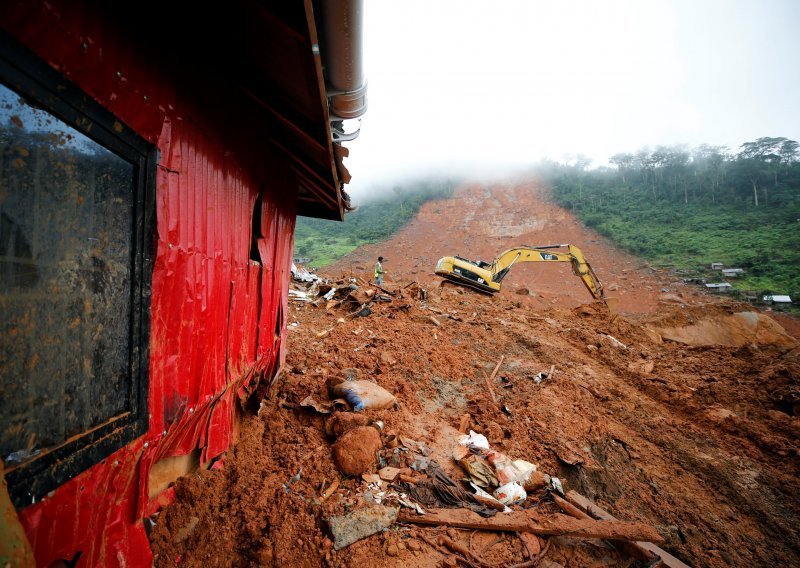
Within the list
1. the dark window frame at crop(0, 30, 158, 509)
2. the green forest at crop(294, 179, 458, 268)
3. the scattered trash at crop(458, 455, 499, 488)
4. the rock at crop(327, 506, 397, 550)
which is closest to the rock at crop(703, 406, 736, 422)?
the scattered trash at crop(458, 455, 499, 488)

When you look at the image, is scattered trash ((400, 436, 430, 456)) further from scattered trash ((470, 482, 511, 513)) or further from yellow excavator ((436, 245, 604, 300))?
yellow excavator ((436, 245, 604, 300))

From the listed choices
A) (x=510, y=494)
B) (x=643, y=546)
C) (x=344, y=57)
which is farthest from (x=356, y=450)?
(x=344, y=57)

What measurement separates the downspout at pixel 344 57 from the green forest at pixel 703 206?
1027 inches

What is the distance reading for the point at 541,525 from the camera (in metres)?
2.82

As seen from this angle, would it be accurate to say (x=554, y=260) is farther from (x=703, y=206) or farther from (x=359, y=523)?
(x=703, y=206)

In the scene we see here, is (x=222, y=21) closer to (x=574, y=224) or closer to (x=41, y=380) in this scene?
(x=41, y=380)

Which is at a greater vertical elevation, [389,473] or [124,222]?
[124,222]

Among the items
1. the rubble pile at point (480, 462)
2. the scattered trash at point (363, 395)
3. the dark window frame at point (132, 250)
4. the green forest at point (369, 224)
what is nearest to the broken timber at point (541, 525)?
the rubble pile at point (480, 462)

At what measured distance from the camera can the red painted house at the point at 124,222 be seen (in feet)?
3.28

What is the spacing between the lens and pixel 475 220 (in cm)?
3981

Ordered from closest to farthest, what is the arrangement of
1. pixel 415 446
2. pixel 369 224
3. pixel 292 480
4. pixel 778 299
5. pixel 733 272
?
pixel 292 480 < pixel 415 446 < pixel 778 299 < pixel 733 272 < pixel 369 224

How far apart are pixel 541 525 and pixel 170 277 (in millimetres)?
3305

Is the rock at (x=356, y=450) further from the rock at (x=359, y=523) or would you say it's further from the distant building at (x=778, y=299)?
the distant building at (x=778, y=299)

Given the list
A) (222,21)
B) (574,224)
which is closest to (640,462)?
(222,21)
